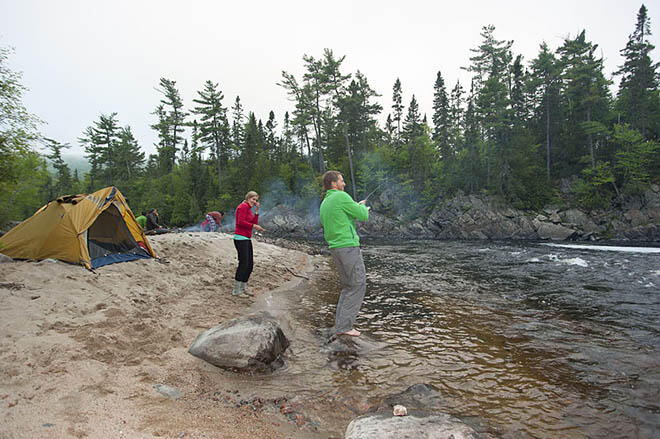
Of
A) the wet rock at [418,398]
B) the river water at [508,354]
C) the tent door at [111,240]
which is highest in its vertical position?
the tent door at [111,240]

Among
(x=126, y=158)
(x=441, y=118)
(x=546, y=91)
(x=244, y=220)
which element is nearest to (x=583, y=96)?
(x=546, y=91)

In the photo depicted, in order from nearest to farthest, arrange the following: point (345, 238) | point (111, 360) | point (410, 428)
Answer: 1. point (410, 428)
2. point (111, 360)
3. point (345, 238)

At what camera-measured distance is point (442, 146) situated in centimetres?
4516

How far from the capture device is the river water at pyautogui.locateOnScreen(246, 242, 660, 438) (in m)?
3.06

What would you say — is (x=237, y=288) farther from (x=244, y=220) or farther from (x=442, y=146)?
(x=442, y=146)

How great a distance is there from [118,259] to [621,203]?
38682 millimetres

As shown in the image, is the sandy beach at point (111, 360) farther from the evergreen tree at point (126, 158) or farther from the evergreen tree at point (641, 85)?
the evergreen tree at point (126, 158)

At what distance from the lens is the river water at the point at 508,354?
3062 millimetres

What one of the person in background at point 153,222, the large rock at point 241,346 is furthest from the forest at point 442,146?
the large rock at point 241,346

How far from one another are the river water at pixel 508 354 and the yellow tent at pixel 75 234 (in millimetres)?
4668

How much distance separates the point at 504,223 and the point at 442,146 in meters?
17.7

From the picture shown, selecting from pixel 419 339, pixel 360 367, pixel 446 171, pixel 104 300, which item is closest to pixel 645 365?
pixel 419 339

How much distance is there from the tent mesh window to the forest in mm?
19567

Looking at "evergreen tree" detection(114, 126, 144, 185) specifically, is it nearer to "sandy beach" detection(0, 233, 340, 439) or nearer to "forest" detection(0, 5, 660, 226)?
"forest" detection(0, 5, 660, 226)
